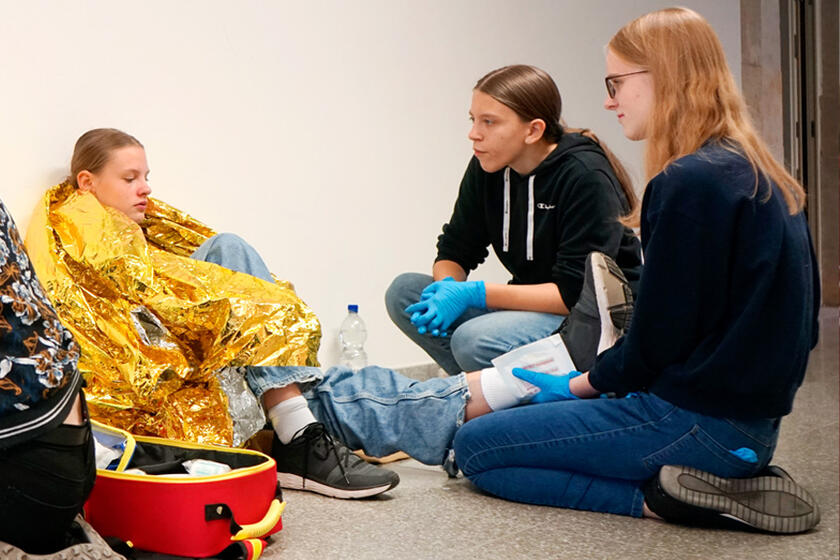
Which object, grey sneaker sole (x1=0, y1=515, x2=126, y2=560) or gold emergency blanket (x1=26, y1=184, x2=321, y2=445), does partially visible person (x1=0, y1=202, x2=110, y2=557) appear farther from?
gold emergency blanket (x1=26, y1=184, x2=321, y2=445)

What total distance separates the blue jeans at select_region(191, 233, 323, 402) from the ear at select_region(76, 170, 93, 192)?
0.81 ft

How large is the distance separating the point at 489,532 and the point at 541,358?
45 cm

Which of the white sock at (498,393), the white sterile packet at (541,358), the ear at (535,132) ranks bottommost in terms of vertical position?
the white sock at (498,393)

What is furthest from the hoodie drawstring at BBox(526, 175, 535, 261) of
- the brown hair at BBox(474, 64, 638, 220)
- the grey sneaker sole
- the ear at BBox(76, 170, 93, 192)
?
the grey sneaker sole

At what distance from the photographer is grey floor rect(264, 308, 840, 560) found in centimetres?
134

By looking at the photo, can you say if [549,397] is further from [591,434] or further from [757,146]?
[757,146]

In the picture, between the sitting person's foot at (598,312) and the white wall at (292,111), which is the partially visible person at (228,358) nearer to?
the sitting person's foot at (598,312)

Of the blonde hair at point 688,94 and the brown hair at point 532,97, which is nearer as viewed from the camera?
the blonde hair at point 688,94

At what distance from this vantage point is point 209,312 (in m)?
1.68

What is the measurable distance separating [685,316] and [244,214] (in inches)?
52.3

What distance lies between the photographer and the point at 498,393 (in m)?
1.73

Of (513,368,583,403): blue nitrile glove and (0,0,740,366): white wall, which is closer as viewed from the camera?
(513,368,583,403): blue nitrile glove

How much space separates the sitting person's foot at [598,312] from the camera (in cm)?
172

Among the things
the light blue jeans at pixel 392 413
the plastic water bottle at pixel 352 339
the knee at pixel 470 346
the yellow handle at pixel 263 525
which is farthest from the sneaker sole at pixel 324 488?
the plastic water bottle at pixel 352 339
